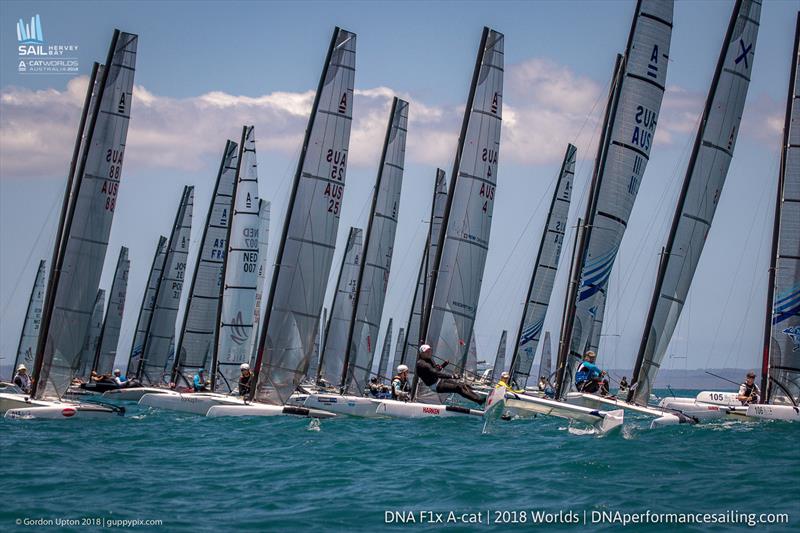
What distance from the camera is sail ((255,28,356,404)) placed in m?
22.5

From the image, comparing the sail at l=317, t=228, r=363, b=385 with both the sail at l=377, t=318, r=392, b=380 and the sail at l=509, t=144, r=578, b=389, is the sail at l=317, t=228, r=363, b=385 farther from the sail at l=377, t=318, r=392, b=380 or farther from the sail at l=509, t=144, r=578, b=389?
the sail at l=377, t=318, r=392, b=380

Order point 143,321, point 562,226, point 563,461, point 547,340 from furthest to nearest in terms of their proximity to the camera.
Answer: point 547,340, point 143,321, point 562,226, point 563,461

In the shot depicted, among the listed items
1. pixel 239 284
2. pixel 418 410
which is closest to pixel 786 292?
pixel 418 410

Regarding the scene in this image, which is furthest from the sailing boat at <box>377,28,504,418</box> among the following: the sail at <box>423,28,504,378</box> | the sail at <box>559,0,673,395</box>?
the sail at <box>559,0,673,395</box>

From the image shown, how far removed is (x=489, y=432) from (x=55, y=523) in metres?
10.4

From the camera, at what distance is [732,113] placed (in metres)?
23.4

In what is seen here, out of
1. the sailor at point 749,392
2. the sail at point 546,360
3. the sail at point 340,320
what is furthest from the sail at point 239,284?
the sail at point 546,360

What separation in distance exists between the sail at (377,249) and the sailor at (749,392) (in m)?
11.0

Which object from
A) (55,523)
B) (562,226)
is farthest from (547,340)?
(55,523)

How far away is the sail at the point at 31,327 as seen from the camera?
142 feet

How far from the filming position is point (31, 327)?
44.3 meters

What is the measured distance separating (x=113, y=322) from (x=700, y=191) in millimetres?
29244

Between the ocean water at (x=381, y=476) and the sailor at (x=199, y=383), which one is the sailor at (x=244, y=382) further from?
the ocean water at (x=381, y=476)

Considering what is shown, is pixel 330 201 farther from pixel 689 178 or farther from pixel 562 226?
pixel 562 226
